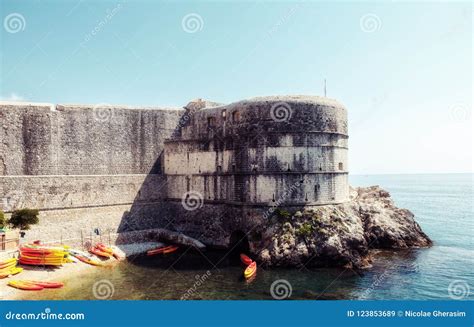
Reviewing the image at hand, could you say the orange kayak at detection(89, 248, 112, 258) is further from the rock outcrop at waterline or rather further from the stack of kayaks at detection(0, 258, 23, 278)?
the rock outcrop at waterline

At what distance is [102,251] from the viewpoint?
23906 millimetres

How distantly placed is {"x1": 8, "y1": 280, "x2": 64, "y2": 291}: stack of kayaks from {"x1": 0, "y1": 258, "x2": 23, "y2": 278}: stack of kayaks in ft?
2.79

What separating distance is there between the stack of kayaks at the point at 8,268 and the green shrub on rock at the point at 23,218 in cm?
294

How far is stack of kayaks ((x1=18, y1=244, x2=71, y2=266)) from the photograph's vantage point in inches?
795

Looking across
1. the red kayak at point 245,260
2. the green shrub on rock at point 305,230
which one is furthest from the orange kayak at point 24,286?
the green shrub on rock at point 305,230

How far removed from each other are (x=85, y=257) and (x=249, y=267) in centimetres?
1051

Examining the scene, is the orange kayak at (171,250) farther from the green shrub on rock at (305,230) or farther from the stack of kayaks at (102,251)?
the green shrub on rock at (305,230)

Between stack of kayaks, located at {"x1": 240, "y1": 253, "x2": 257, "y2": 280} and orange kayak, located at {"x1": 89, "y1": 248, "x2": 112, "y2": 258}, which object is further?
orange kayak, located at {"x1": 89, "y1": 248, "x2": 112, "y2": 258}

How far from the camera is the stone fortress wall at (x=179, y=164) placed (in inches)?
955

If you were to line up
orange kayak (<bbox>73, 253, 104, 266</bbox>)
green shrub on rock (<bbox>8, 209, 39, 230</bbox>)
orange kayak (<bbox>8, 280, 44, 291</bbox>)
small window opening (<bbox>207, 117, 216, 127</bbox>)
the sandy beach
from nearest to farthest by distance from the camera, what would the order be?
the sandy beach → orange kayak (<bbox>8, 280, 44, 291</bbox>) → green shrub on rock (<bbox>8, 209, 39, 230</bbox>) → orange kayak (<bbox>73, 253, 104, 266</bbox>) → small window opening (<bbox>207, 117, 216, 127</bbox>)

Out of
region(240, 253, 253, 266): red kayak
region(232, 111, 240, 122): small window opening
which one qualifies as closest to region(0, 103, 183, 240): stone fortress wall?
region(232, 111, 240, 122): small window opening

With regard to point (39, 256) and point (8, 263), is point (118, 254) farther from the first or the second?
point (8, 263)

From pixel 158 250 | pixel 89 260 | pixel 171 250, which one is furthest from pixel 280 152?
pixel 89 260

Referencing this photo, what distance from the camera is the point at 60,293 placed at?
1753 cm
